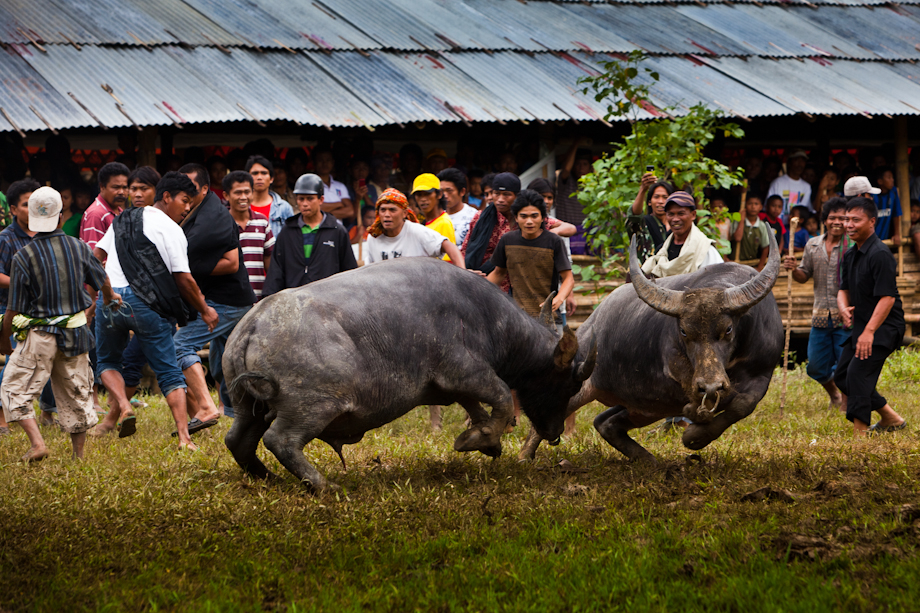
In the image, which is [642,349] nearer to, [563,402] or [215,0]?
[563,402]

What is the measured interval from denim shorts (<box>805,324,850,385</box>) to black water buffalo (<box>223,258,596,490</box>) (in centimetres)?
326

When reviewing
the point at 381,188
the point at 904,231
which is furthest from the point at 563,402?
the point at 904,231

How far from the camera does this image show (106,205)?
8.23 m

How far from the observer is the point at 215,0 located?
1430 cm

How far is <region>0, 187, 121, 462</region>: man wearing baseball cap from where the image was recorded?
6285 mm

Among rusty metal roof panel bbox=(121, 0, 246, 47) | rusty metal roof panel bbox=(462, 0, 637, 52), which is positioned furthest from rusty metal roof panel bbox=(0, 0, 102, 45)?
rusty metal roof panel bbox=(462, 0, 637, 52)

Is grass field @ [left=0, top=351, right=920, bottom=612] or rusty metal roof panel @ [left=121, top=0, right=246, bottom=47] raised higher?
rusty metal roof panel @ [left=121, top=0, right=246, bottom=47]

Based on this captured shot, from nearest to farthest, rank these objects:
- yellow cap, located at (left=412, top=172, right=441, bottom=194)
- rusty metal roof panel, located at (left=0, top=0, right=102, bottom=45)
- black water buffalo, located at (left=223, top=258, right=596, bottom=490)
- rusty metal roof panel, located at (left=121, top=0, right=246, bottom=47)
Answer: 1. black water buffalo, located at (left=223, top=258, right=596, bottom=490)
2. yellow cap, located at (left=412, top=172, right=441, bottom=194)
3. rusty metal roof panel, located at (left=0, top=0, right=102, bottom=45)
4. rusty metal roof panel, located at (left=121, top=0, right=246, bottom=47)

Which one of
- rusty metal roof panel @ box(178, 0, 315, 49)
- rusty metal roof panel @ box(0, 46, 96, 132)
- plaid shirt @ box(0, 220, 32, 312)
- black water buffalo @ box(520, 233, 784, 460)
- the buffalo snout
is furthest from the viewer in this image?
rusty metal roof panel @ box(178, 0, 315, 49)

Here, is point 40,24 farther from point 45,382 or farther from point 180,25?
point 45,382

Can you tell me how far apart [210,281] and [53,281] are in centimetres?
127

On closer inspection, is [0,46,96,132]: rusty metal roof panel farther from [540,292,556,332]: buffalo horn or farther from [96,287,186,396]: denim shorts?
[540,292,556,332]: buffalo horn

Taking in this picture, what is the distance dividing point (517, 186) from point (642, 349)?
102 inches

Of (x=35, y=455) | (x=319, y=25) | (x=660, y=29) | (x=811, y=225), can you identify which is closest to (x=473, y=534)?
(x=35, y=455)
